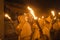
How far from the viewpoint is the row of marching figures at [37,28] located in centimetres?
173

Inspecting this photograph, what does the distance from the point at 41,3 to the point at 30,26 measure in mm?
364

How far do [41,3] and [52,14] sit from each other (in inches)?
8.1

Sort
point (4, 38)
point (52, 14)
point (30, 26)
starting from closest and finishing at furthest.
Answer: point (4, 38), point (30, 26), point (52, 14)

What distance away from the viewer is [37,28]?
5.95ft

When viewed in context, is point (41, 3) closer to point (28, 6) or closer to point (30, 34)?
point (28, 6)

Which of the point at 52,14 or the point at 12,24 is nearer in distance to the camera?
the point at 12,24

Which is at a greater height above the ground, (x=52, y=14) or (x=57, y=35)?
(x=52, y=14)

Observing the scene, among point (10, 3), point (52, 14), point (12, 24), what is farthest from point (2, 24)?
point (52, 14)

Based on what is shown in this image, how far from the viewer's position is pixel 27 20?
1.75m

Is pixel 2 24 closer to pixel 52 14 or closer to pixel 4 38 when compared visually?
pixel 4 38

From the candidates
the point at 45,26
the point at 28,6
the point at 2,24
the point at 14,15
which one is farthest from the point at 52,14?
the point at 2,24

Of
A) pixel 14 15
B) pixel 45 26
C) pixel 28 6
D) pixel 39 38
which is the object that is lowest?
pixel 39 38

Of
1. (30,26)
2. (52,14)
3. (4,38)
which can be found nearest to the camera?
(4,38)

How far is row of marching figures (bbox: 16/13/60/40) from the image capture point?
1.73 m
